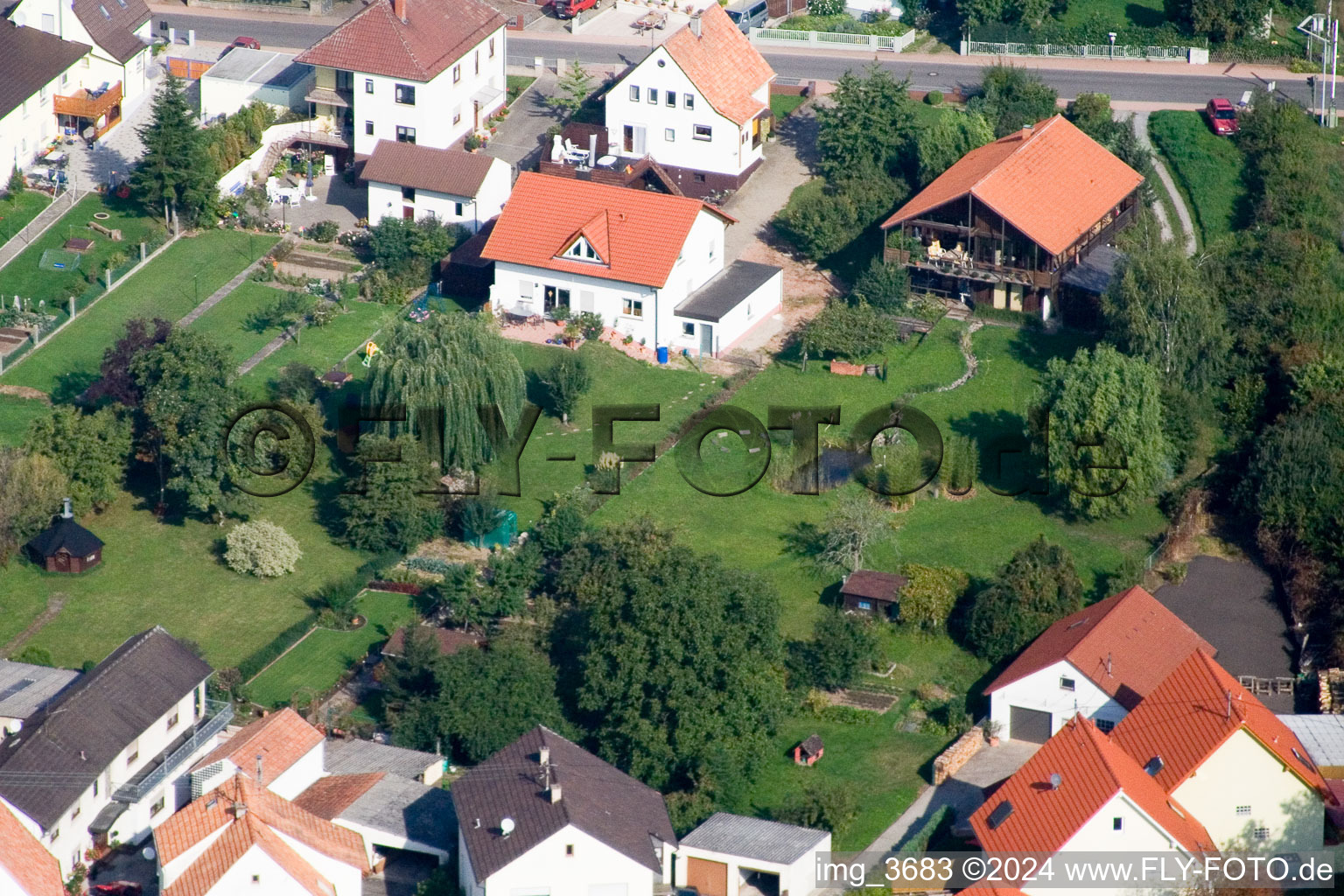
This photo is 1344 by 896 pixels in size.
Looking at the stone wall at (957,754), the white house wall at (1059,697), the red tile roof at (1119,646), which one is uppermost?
the red tile roof at (1119,646)

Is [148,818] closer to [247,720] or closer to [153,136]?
[247,720]

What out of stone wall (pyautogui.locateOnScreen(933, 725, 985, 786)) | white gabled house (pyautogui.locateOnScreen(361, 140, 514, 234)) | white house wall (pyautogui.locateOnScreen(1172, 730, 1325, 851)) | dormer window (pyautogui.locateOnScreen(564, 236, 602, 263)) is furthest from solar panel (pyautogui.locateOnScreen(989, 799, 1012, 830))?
white gabled house (pyautogui.locateOnScreen(361, 140, 514, 234))

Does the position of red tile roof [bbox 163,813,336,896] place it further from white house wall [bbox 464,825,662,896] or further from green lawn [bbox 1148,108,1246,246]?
green lawn [bbox 1148,108,1246,246]

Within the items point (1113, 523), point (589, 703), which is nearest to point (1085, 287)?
point (1113, 523)

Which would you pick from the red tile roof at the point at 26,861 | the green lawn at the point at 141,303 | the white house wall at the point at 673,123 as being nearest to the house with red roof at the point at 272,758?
the red tile roof at the point at 26,861

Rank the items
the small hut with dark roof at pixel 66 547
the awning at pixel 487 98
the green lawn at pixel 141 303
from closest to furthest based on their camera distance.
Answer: the small hut with dark roof at pixel 66 547
the green lawn at pixel 141 303
the awning at pixel 487 98

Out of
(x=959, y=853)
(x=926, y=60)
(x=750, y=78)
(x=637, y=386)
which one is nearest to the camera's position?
(x=959, y=853)

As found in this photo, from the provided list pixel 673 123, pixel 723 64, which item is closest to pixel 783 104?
pixel 723 64

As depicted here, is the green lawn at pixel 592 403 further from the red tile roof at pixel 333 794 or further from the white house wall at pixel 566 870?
the white house wall at pixel 566 870
